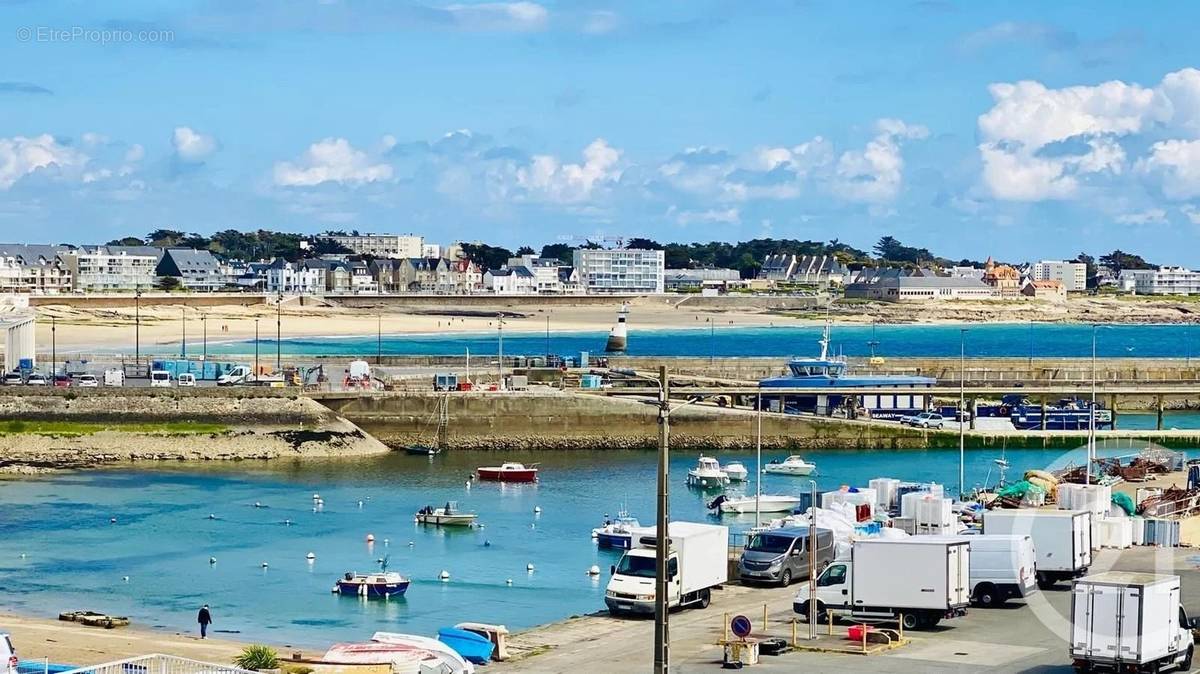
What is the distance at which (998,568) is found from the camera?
90.4ft

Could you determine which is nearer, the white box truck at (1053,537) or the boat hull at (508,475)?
the white box truck at (1053,537)

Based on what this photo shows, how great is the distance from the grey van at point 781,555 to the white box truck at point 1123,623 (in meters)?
9.80

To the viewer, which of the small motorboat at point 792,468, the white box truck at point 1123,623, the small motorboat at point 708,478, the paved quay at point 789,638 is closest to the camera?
the white box truck at point 1123,623

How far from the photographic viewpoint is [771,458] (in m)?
63.2

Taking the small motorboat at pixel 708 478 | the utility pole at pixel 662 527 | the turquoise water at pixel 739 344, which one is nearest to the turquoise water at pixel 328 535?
the small motorboat at pixel 708 478

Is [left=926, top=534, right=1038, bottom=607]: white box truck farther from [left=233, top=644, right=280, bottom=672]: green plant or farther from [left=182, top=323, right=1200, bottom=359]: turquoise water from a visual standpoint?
[left=182, top=323, right=1200, bottom=359]: turquoise water

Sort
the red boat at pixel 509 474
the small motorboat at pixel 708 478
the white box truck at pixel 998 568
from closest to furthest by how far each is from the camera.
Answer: the white box truck at pixel 998 568, the small motorboat at pixel 708 478, the red boat at pixel 509 474

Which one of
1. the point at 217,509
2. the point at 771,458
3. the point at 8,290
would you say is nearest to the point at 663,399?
the point at 217,509

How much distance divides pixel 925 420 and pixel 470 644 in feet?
156

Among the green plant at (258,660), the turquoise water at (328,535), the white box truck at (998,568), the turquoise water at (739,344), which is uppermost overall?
the turquoise water at (739,344)

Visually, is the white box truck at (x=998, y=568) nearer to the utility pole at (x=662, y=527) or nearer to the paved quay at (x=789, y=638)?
the paved quay at (x=789, y=638)

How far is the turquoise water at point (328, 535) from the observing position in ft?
112

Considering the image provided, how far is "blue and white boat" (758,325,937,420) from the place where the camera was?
71688mm

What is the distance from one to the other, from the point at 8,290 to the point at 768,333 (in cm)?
8523
